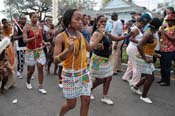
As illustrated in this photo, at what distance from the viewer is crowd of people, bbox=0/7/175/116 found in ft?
13.6

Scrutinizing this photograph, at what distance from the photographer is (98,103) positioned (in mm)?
6059

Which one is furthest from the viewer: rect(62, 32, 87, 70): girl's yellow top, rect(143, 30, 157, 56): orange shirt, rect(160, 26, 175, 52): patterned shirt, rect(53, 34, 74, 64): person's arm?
rect(160, 26, 175, 52): patterned shirt

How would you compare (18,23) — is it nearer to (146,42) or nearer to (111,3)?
(146,42)

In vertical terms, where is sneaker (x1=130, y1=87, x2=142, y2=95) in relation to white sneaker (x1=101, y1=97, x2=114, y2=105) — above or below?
below

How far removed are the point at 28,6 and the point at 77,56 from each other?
4972 cm

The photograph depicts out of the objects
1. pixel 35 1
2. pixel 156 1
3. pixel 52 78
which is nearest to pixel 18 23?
pixel 52 78

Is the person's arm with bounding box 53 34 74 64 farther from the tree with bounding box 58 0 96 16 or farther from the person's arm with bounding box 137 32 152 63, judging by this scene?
the tree with bounding box 58 0 96 16

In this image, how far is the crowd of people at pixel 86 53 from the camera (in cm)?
415

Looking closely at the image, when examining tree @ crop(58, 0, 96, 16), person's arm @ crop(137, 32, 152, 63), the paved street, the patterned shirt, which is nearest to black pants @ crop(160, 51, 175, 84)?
the patterned shirt

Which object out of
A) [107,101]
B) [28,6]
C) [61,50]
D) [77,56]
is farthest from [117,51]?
[28,6]

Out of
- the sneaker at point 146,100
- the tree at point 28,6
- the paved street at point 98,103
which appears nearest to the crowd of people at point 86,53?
the sneaker at point 146,100

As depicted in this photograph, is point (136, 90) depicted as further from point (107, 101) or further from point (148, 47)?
point (148, 47)

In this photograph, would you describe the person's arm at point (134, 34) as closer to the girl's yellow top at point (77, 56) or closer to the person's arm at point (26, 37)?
the person's arm at point (26, 37)

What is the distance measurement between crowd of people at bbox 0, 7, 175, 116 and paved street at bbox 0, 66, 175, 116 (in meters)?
0.20
